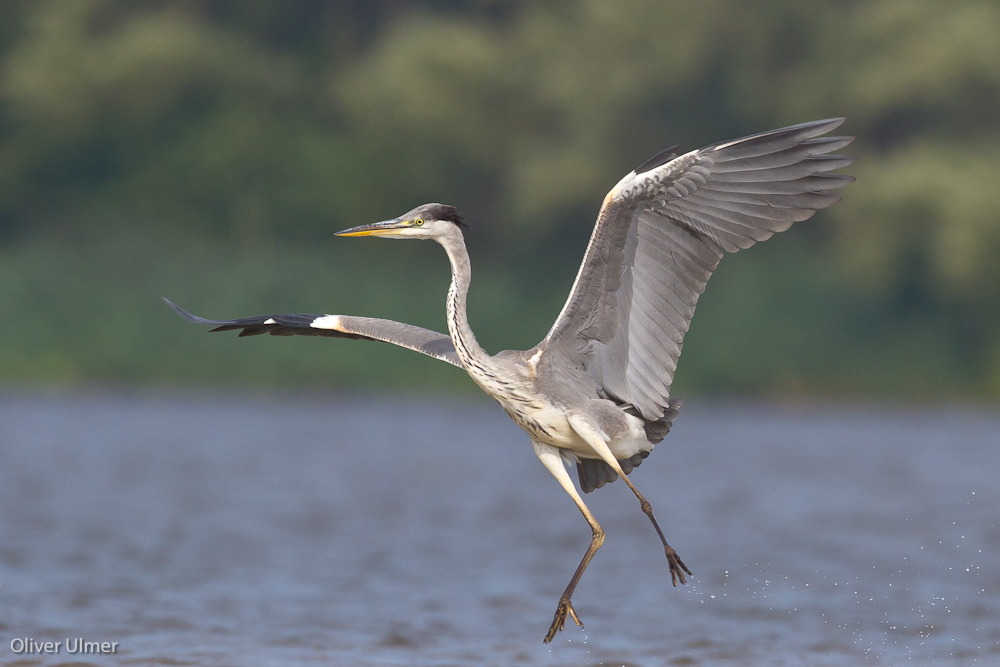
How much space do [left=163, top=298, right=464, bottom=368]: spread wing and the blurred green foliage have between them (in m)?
15.5

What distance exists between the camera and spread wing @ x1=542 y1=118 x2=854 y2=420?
7809mm

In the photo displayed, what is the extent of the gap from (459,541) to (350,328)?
6182 millimetres

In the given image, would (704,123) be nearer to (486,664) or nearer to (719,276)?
(719,276)

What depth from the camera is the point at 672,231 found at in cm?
809

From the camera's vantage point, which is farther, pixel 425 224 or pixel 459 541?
pixel 459 541

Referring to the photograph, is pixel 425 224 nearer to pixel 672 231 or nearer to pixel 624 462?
pixel 672 231

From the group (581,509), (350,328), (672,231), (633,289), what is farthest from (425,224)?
(581,509)

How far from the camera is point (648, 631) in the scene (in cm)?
1109

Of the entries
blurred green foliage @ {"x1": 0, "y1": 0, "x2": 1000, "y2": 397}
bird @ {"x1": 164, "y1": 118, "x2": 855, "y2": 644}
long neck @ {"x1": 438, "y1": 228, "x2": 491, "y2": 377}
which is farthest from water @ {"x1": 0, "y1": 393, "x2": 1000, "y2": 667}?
long neck @ {"x1": 438, "y1": 228, "x2": 491, "y2": 377}

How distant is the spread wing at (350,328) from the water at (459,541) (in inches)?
87.8

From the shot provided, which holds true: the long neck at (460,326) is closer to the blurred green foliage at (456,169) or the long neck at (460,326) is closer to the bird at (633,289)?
the bird at (633,289)

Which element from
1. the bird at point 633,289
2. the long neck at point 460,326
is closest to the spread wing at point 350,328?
the bird at point 633,289

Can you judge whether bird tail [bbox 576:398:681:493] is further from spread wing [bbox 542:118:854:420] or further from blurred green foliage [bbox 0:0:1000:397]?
blurred green foliage [bbox 0:0:1000:397]

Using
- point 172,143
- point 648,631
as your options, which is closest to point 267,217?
point 172,143
